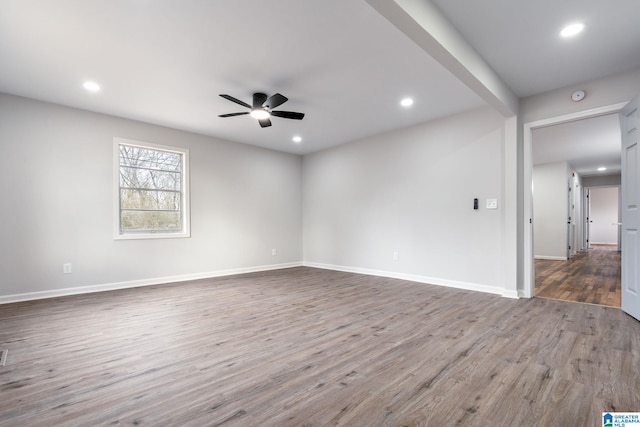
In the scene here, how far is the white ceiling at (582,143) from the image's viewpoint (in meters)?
4.96

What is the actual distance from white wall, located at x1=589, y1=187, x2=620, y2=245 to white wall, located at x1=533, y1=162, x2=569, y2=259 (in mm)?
6064

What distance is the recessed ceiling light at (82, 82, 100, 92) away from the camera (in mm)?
3453

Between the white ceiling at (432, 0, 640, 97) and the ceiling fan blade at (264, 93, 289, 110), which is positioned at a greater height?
the white ceiling at (432, 0, 640, 97)

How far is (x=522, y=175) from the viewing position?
3881 millimetres

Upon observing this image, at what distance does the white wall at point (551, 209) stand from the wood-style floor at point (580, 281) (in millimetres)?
579

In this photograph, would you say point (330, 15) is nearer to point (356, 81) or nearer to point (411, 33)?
point (411, 33)

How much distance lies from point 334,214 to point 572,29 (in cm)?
450

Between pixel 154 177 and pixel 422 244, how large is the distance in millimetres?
4583

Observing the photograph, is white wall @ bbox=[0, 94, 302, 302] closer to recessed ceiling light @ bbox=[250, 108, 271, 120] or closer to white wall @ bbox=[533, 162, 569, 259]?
recessed ceiling light @ bbox=[250, 108, 271, 120]

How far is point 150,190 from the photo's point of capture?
16.2 feet

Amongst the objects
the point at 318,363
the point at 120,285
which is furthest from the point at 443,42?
the point at 120,285

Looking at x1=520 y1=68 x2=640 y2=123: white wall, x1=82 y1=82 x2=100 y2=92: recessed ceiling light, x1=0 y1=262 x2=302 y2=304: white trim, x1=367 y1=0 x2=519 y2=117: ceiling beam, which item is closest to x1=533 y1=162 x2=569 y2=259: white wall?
x1=520 y1=68 x2=640 y2=123: white wall

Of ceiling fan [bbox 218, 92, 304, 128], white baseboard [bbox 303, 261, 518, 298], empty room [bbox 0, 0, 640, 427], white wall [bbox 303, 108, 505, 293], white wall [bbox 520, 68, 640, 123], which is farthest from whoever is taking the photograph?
white wall [bbox 303, 108, 505, 293]

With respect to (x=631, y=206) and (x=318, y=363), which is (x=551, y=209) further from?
(x=318, y=363)
